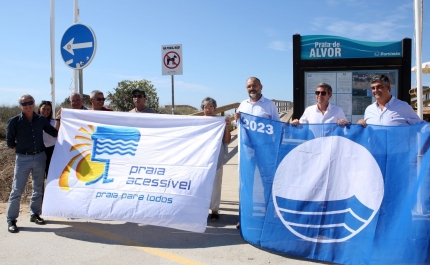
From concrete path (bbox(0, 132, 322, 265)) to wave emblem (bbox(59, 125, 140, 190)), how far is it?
697mm

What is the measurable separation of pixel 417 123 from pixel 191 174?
269cm

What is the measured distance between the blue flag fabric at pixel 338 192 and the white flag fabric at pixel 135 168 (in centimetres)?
62

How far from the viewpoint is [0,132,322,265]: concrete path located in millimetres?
4188

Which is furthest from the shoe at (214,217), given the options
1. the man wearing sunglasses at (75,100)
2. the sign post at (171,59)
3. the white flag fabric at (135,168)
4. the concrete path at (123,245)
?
the man wearing sunglasses at (75,100)

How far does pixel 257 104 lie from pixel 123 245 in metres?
2.49

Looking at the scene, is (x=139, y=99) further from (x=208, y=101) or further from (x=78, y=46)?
(x=78, y=46)

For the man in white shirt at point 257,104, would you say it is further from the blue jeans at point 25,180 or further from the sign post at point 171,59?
the blue jeans at point 25,180

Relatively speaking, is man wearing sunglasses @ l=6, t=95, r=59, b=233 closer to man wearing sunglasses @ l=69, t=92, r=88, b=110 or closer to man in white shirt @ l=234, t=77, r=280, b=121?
man wearing sunglasses @ l=69, t=92, r=88, b=110

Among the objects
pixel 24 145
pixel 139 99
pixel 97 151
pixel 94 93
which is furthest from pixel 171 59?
pixel 24 145

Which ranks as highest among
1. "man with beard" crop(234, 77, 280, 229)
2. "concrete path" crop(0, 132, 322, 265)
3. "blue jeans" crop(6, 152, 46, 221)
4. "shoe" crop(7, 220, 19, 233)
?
"man with beard" crop(234, 77, 280, 229)

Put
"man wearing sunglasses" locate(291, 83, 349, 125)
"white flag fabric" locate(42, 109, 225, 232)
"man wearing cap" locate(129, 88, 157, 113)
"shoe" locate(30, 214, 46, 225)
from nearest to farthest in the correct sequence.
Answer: "man wearing sunglasses" locate(291, 83, 349, 125) < "white flag fabric" locate(42, 109, 225, 232) < "shoe" locate(30, 214, 46, 225) < "man wearing cap" locate(129, 88, 157, 113)

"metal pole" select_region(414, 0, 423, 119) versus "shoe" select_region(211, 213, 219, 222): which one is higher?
"metal pole" select_region(414, 0, 423, 119)

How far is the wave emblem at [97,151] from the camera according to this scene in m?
5.32

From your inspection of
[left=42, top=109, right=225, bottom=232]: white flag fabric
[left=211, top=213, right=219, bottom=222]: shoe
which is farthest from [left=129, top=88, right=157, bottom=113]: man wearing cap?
[left=211, top=213, right=219, bottom=222]: shoe
